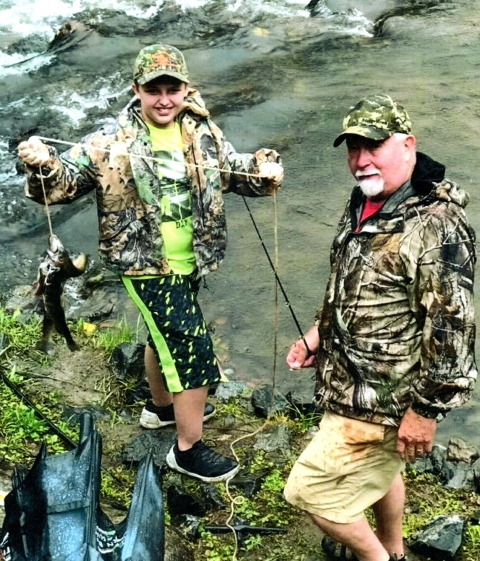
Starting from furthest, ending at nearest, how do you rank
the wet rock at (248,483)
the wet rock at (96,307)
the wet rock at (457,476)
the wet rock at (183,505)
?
the wet rock at (96,307)
the wet rock at (457,476)
the wet rock at (248,483)
the wet rock at (183,505)

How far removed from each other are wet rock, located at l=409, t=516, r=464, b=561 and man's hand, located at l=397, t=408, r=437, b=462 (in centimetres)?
109

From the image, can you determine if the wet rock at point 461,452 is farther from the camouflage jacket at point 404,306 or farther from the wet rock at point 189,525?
the camouflage jacket at point 404,306

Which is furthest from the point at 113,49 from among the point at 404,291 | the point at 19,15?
the point at 404,291

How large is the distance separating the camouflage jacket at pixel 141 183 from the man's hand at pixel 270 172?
32 mm

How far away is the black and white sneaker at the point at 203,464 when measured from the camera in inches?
192

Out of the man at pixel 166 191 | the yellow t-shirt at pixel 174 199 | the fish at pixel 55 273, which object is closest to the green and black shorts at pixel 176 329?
the man at pixel 166 191

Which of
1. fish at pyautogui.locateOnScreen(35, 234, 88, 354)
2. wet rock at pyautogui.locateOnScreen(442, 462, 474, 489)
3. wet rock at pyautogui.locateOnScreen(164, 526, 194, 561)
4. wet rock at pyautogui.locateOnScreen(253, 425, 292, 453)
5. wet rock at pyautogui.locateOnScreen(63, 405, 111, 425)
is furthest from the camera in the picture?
wet rock at pyautogui.locateOnScreen(63, 405, 111, 425)

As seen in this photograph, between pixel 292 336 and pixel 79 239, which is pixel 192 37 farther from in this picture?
pixel 292 336

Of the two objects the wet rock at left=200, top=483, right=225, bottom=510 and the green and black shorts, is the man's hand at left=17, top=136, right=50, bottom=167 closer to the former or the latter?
the green and black shorts

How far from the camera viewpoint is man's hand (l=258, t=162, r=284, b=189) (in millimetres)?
4566

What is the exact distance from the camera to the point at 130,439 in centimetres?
530

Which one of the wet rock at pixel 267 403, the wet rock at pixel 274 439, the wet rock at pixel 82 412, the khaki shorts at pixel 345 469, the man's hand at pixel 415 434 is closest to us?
the man's hand at pixel 415 434

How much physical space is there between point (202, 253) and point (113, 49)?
8073mm

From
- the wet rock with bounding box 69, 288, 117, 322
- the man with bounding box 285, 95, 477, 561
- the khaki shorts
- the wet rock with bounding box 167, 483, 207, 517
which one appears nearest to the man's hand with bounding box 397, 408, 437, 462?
the man with bounding box 285, 95, 477, 561
